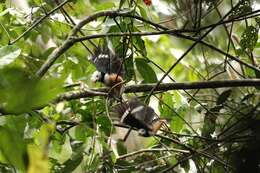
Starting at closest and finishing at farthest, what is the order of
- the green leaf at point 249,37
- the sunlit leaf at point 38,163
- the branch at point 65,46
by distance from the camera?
the sunlit leaf at point 38,163
the branch at point 65,46
the green leaf at point 249,37

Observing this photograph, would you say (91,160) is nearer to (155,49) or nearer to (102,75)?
(102,75)

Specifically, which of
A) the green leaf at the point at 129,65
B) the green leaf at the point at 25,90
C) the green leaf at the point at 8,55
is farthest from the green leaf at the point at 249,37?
the green leaf at the point at 25,90

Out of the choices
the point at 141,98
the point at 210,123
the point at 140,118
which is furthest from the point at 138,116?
the point at 210,123

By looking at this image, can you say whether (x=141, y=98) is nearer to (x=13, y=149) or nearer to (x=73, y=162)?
(x=73, y=162)

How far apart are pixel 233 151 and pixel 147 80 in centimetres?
27

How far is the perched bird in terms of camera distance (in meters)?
0.65

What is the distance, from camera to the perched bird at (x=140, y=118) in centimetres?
65

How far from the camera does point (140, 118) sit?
658mm

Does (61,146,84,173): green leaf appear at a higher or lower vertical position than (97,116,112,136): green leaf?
lower

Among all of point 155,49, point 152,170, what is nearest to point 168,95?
point 152,170

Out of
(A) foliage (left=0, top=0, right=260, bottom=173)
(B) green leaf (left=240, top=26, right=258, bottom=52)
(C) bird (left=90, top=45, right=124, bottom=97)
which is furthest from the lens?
(B) green leaf (left=240, top=26, right=258, bottom=52)

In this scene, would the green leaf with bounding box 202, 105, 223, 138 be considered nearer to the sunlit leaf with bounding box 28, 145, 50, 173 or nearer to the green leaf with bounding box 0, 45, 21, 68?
the green leaf with bounding box 0, 45, 21, 68

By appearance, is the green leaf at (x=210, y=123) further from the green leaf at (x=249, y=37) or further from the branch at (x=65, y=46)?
the branch at (x=65, y=46)

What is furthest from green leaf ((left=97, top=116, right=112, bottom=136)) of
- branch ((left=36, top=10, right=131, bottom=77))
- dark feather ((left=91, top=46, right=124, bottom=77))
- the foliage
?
branch ((left=36, top=10, right=131, bottom=77))
